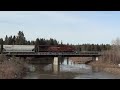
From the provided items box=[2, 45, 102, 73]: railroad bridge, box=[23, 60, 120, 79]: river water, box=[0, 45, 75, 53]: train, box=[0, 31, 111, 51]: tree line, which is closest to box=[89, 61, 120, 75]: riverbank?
box=[23, 60, 120, 79]: river water

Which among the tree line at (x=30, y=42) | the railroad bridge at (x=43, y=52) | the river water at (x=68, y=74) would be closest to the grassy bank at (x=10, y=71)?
the river water at (x=68, y=74)

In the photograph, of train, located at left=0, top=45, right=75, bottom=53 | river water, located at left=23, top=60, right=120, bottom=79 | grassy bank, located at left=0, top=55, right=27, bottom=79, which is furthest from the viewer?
train, located at left=0, top=45, right=75, bottom=53

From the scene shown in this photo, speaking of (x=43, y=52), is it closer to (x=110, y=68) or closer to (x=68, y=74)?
(x=110, y=68)

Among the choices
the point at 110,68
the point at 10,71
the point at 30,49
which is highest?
the point at 30,49

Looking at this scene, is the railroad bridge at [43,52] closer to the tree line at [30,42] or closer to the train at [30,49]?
the train at [30,49]

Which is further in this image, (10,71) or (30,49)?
(30,49)

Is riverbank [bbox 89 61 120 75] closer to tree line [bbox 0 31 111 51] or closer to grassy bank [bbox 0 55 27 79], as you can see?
grassy bank [bbox 0 55 27 79]

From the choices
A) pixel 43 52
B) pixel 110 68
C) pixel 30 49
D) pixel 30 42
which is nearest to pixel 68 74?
pixel 110 68

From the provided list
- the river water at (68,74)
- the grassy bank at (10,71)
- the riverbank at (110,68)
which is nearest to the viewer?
the grassy bank at (10,71)
